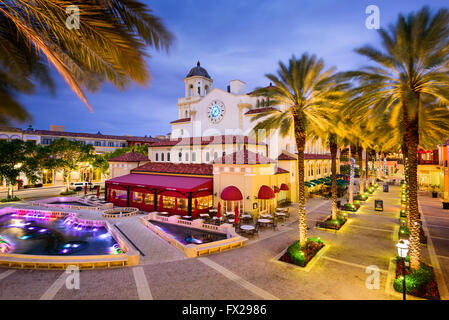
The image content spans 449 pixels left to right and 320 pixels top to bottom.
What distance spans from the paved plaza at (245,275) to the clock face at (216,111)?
80.1 ft

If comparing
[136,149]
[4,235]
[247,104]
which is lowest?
→ [4,235]

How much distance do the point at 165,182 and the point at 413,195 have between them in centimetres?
2406

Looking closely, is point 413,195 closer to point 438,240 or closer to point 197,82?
point 438,240

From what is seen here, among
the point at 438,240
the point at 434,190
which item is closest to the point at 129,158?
the point at 438,240

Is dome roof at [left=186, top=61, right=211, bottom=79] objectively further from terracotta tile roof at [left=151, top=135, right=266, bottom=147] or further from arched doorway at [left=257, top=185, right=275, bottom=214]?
arched doorway at [left=257, top=185, right=275, bottom=214]

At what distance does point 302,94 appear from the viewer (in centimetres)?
1616

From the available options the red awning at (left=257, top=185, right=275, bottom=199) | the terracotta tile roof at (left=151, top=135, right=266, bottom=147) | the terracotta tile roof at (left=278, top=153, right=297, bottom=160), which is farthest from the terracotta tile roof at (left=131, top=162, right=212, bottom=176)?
the terracotta tile roof at (left=278, top=153, right=297, bottom=160)

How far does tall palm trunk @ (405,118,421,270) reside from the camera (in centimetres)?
1170

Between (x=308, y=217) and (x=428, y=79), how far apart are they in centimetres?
1785

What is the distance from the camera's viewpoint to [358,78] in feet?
44.3

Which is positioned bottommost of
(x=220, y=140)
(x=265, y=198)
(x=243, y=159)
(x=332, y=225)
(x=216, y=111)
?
(x=332, y=225)

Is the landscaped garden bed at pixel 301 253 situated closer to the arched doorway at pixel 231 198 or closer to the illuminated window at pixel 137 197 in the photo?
the arched doorway at pixel 231 198
